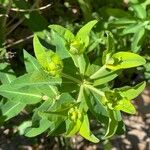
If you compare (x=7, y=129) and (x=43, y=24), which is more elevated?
(x=43, y=24)

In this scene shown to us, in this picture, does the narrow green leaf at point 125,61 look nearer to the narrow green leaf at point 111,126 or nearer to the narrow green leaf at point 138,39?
the narrow green leaf at point 111,126

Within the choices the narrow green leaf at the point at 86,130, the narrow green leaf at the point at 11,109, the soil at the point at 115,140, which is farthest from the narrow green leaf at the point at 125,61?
the soil at the point at 115,140

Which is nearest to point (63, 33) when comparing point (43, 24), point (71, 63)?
point (71, 63)

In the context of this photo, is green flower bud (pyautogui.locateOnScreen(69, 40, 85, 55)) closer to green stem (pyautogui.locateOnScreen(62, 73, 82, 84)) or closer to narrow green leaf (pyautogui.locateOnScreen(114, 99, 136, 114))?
green stem (pyautogui.locateOnScreen(62, 73, 82, 84))

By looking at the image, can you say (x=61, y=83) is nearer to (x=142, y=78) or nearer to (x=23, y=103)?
(x=23, y=103)

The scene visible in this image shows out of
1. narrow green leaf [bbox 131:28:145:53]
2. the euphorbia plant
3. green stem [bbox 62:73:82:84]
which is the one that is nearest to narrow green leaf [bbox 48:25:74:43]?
the euphorbia plant

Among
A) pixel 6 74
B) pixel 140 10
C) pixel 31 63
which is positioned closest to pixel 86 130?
pixel 31 63

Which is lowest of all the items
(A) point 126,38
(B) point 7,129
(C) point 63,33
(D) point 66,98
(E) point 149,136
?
(E) point 149,136

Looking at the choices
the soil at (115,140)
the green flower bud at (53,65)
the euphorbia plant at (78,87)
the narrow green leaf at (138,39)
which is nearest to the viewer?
the green flower bud at (53,65)
